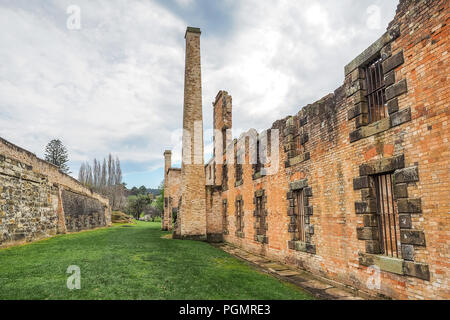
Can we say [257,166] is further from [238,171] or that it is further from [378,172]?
[378,172]

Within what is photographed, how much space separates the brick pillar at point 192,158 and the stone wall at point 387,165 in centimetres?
847

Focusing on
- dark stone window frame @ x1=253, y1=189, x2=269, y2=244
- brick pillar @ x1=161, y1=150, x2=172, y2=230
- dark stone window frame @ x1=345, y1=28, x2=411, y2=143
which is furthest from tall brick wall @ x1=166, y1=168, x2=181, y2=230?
dark stone window frame @ x1=345, y1=28, x2=411, y2=143

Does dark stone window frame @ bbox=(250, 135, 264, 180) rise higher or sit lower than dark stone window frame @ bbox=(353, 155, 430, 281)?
higher

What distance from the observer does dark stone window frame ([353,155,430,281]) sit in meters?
5.35

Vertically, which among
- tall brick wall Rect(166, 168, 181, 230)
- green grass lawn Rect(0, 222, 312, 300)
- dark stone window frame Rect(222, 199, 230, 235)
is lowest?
green grass lawn Rect(0, 222, 312, 300)

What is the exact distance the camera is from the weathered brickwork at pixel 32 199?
12.5 meters

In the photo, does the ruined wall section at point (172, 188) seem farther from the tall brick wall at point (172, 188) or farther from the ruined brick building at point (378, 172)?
the ruined brick building at point (378, 172)

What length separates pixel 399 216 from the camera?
18.7 ft

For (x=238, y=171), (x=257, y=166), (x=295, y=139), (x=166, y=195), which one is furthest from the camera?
(x=166, y=195)

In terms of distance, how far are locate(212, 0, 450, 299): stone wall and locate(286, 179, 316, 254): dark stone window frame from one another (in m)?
0.03

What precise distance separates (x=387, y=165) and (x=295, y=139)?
14.4 feet

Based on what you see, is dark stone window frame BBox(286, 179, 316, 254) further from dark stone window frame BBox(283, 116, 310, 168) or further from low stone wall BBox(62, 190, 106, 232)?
low stone wall BBox(62, 190, 106, 232)

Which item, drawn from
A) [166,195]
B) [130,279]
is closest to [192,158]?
[130,279]
